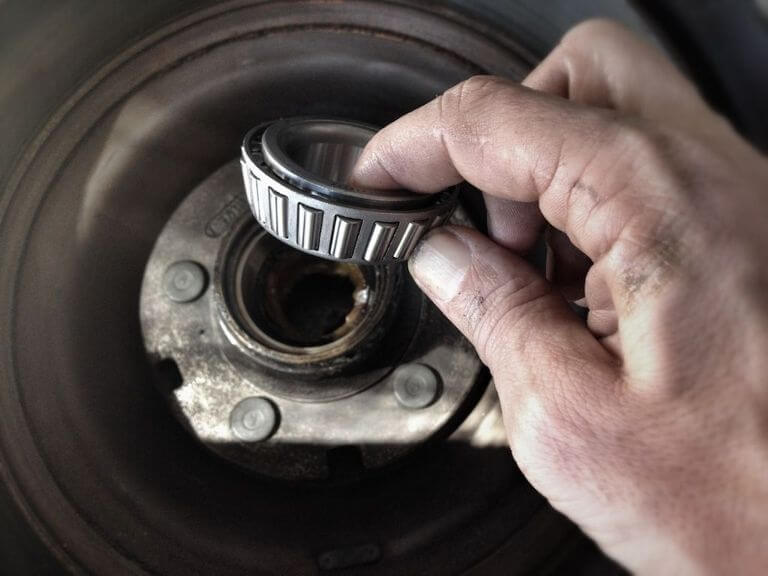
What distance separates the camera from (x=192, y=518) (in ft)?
2.06

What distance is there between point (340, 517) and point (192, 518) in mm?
144

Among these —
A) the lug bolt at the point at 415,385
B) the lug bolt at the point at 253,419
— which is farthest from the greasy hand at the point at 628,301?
the lug bolt at the point at 253,419

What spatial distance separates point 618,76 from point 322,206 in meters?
0.28

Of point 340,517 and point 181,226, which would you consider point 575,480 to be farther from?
point 181,226

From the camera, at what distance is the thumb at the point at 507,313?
17.6 inches

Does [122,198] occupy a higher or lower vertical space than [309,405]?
higher

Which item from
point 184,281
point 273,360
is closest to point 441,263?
point 273,360

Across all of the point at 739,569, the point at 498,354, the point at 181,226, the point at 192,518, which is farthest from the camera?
the point at 181,226

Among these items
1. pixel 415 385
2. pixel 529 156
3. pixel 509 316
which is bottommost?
pixel 415 385

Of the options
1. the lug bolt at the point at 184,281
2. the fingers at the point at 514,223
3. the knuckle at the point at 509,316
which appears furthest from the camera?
the lug bolt at the point at 184,281

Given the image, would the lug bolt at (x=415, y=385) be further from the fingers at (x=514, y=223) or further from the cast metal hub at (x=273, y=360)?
the fingers at (x=514, y=223)

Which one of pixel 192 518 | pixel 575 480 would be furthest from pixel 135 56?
pixel 575 480

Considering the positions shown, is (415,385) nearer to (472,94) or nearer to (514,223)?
(514,223)

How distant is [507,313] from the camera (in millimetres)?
500
